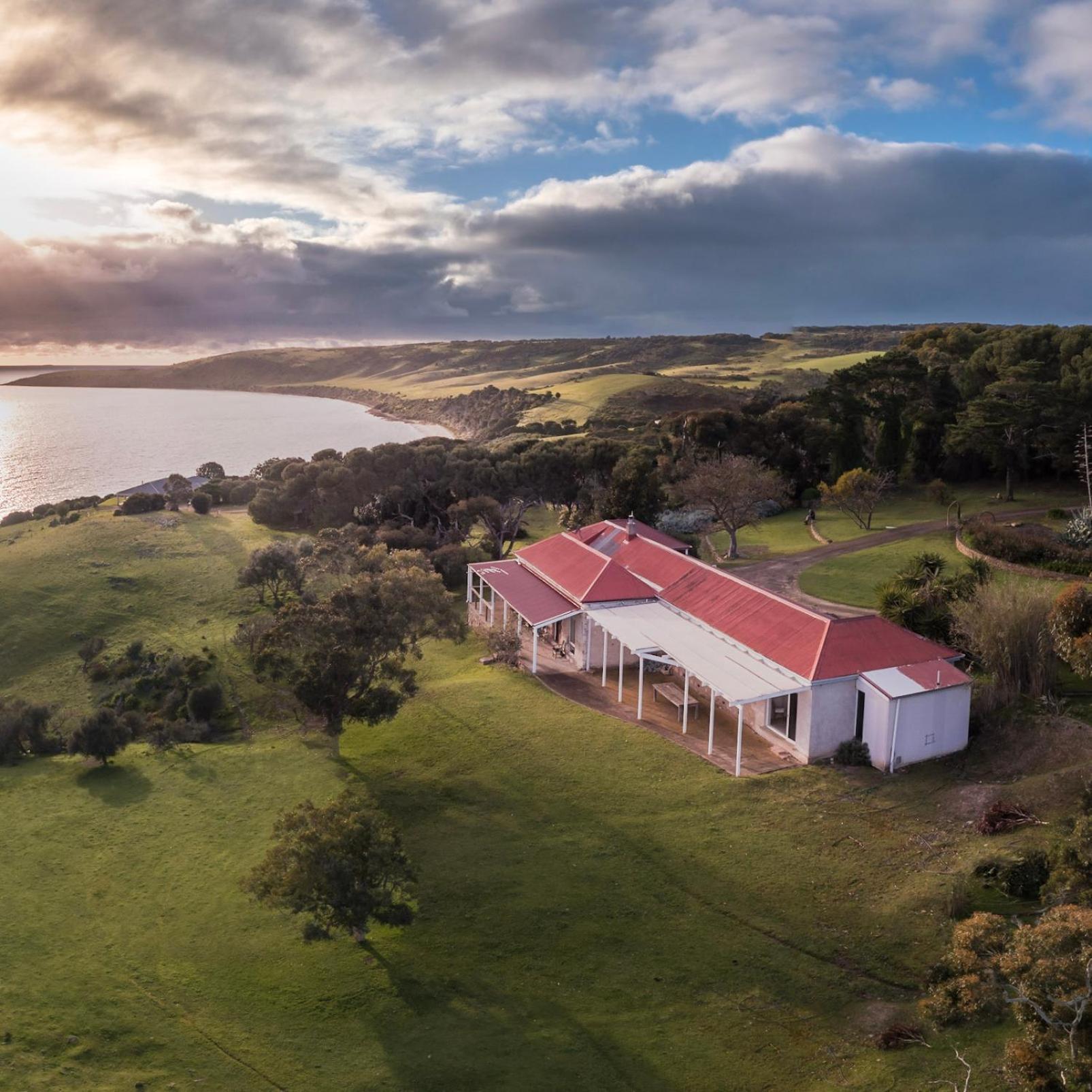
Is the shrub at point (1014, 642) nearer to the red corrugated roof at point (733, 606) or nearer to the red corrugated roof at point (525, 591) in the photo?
the red corrugated roof at point (733, 606)

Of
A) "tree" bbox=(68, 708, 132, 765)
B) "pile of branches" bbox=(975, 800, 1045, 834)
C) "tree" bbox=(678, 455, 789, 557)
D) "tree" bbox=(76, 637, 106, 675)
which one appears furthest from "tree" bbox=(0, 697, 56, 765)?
"tree" bbox=(678, 455, 789, 557)

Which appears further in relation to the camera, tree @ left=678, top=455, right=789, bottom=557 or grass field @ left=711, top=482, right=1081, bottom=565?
grass field @ left=711, top=482, right=1081, bottom=565

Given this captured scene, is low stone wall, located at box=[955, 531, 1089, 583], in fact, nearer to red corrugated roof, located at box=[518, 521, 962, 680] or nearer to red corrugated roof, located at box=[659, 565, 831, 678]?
red corrugated roof, located at box=[518, 521, 962, 680]

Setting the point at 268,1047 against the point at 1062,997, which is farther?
the point at 268,1047

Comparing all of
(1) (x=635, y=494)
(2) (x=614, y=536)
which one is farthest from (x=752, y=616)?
(1) (x=635, y=494)

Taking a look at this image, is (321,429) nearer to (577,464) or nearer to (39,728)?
(577,464)

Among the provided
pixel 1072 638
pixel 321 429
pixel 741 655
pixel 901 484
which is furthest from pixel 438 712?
pixel 321 429

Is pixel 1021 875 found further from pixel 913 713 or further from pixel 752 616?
pixel 752 616
